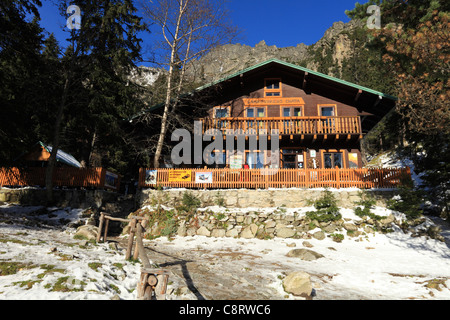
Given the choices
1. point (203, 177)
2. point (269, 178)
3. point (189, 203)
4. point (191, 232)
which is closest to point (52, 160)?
point (189, 203)

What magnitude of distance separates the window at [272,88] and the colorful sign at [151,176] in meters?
11.3

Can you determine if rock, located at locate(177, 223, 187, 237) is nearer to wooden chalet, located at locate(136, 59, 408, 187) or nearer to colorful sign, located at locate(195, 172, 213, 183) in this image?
colorful sign, located at locate(195, 172, 213, 183)

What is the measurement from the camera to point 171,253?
9.97 meters

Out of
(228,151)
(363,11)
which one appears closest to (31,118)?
(228,151)

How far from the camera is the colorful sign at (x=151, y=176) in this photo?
1587 cm

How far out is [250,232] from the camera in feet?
42.6

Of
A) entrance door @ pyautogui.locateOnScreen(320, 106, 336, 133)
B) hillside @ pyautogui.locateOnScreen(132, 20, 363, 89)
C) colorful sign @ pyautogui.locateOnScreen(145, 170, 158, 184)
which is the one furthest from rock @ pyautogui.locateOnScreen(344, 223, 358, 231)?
hillside @ pyautogui.locateOnScreen(132, 20, 363, 89)

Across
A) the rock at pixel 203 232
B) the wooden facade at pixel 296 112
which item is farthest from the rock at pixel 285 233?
the wooden facade at pixel 296 112

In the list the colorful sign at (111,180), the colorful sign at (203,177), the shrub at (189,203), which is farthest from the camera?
the colorful sign at (111,180)

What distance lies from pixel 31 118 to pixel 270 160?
17210mm

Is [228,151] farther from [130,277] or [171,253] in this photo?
[130,277]

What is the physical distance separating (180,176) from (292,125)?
357 inches

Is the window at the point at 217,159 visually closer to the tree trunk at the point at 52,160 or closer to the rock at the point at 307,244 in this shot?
the rock at the point at 307,244

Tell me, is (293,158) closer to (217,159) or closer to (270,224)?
(217,159)
